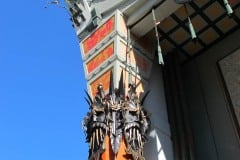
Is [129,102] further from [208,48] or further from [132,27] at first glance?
Answer: [208,48]

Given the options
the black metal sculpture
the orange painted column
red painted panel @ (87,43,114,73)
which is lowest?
the orange painted column

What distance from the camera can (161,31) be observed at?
1020 cm

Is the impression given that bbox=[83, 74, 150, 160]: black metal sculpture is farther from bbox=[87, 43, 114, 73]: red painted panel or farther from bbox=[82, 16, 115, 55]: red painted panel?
bbox=[82, 16, 115, 55]: red painted panel

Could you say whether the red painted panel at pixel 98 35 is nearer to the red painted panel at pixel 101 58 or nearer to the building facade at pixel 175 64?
the building facade at pixel 175 64

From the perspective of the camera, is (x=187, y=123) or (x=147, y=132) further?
(x=187, y=123)

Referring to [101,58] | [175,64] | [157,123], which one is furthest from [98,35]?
[157,123]

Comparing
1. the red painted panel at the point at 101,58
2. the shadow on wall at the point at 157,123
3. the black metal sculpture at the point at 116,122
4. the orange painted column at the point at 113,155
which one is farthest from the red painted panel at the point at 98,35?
the orange painted column at the point at 113,155

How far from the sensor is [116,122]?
8.02 m

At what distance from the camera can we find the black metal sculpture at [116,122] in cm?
775

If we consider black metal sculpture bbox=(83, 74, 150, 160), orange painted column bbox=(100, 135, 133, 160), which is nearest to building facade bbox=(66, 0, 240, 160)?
black metal sculpture bbox=(83, 74, 150, 160)

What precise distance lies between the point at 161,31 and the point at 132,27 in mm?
820

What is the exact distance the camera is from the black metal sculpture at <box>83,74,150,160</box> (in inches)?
305

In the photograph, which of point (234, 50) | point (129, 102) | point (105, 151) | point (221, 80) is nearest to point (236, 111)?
point (221, 80)

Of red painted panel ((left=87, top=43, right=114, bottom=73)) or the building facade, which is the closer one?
the building facade
